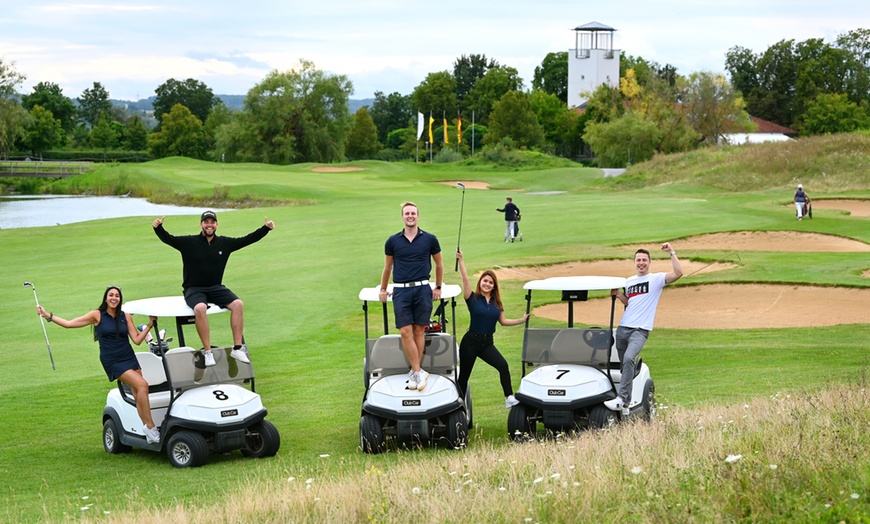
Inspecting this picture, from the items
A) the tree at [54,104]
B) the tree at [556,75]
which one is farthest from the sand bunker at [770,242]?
the tree at [556,75]

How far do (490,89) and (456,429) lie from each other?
13966 cm

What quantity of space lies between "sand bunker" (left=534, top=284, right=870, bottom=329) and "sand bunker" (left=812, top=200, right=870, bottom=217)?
2161cm

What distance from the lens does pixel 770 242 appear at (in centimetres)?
3456

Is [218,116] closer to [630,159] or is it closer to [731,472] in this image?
[630,159]

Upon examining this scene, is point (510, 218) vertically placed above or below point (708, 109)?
below

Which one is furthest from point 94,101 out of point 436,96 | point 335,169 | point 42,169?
point 335,169

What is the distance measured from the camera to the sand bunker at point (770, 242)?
33.2 metres

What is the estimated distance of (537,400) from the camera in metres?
11.5

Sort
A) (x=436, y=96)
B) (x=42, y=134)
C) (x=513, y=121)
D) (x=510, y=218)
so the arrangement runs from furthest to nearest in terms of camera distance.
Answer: (x=436, y=96) → (x=42, y=134) → (x=513, y=121) → (x=510, y=218)

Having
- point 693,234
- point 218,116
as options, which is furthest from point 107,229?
point 218,116

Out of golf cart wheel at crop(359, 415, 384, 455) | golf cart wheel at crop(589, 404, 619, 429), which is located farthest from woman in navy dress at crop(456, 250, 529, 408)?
golf cart wheel at crop(359, 415, 384, 455)

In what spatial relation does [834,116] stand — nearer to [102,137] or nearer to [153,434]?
[102,137]

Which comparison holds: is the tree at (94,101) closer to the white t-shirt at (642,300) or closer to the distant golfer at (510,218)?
the distant golfer at (510,218)

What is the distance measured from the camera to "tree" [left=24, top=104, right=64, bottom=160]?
12281 cm
